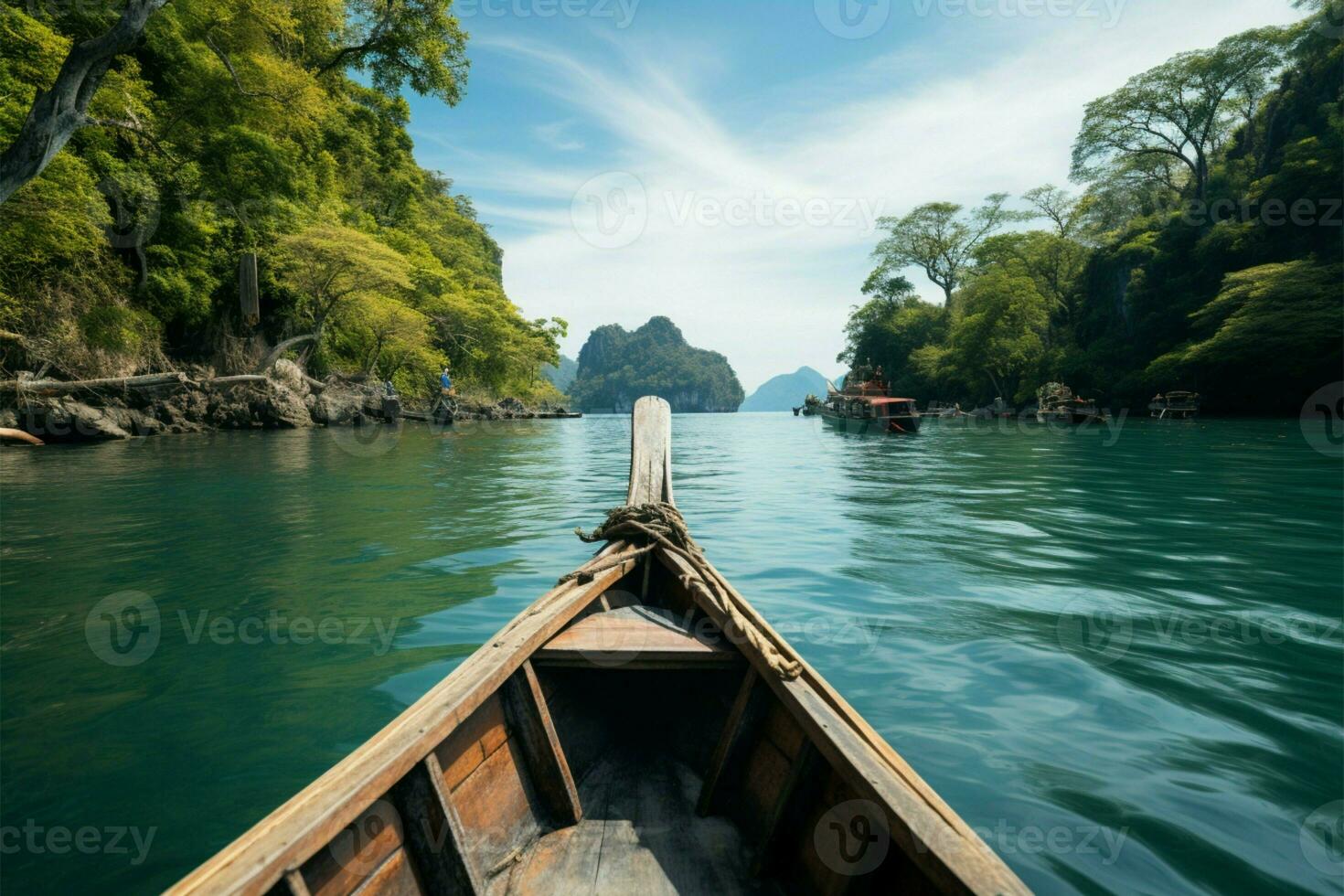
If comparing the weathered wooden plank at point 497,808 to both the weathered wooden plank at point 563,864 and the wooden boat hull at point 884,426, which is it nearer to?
the weathered wooden plank at point 563,864

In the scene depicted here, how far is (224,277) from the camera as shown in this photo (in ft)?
83.8

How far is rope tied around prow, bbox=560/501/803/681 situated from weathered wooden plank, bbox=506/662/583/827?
35.2 inches

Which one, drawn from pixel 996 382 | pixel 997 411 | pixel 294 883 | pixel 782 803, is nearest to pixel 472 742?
pixel 294 883

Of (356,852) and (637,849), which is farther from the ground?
(356,852)

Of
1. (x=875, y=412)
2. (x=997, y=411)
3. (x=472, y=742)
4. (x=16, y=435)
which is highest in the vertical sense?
(x=997, y=411)

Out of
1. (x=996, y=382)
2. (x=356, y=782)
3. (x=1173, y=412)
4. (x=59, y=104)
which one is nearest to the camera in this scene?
(x=356, y=782)

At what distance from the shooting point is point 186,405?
24250 mm

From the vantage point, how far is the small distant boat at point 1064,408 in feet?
104

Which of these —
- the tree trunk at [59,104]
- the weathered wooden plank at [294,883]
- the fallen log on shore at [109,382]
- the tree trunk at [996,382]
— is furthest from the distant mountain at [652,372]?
the weathered wooden plank at [294,883]

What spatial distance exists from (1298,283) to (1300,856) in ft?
106

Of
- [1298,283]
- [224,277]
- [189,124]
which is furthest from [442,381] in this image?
[1298,283]

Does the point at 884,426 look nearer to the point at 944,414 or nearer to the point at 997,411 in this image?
the point at 997,411

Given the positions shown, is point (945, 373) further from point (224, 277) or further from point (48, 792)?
point (48, 792)

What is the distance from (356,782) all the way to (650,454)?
5294 millimetres
